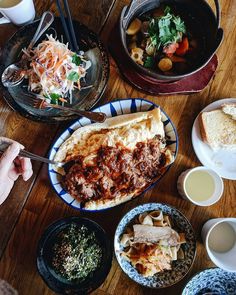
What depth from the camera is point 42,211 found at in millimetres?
2219

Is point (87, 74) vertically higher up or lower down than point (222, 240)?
higher up

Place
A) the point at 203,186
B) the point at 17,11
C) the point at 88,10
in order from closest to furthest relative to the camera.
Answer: the point at 17,11 < the point at 203,186 < the point at 88,10

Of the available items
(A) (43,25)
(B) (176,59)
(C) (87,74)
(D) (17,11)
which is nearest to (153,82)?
(B) (176,59)

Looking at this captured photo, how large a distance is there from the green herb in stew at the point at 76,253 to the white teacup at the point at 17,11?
3.55 ft

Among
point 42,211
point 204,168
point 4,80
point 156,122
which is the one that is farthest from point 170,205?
point 4,80

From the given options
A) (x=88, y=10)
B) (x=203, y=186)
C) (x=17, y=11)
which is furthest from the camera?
(x=88, y=10)

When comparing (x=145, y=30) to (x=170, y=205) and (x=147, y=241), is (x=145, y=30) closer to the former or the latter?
(x=170, y=205)

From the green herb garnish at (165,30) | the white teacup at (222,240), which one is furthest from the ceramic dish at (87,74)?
the white teacup at (222,240)

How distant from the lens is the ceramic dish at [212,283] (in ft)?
6.89

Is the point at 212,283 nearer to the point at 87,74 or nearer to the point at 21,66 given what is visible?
the point at 87,74

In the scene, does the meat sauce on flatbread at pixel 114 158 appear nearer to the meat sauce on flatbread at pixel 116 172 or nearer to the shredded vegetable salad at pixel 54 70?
the meat sauce on flatbread at pixel 116 172

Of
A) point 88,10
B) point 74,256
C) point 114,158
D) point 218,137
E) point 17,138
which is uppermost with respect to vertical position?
point 88,10

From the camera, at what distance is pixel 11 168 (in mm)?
2154

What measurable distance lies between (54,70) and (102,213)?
772 millimetres
